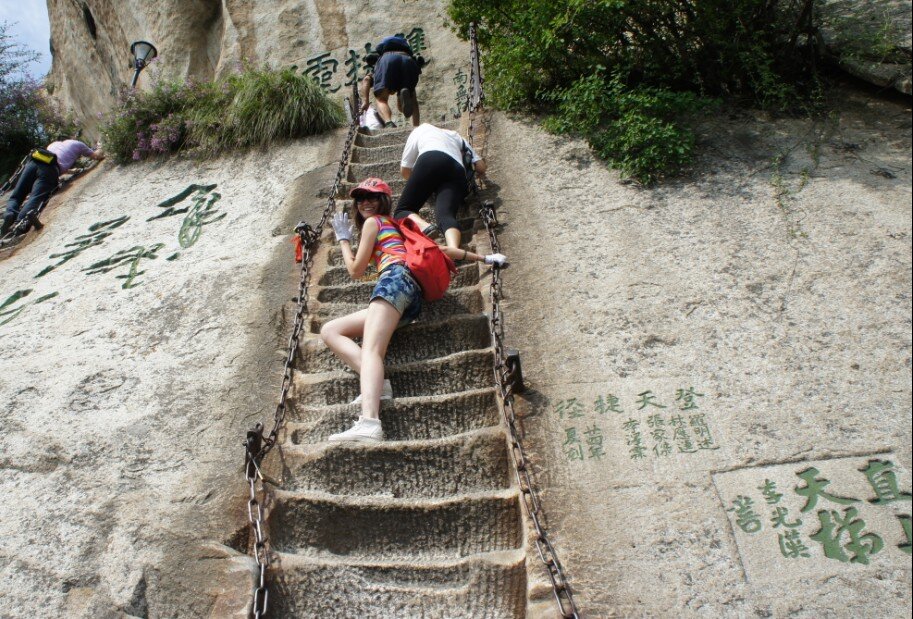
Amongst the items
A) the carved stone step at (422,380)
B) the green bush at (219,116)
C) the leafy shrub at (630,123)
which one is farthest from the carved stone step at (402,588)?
the green bush at (219,116)

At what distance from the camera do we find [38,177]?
8195 millimetres

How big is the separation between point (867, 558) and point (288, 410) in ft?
9.85

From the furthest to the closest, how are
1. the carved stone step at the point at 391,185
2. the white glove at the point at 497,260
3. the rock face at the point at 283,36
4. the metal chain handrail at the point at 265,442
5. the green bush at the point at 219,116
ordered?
the rock face at the point at 283,36
the green bush at the point at 219,116
the carved stone step at the point at 391,185
the white glove at the point at 497,260
the metal chain handrail at the point at 265,442

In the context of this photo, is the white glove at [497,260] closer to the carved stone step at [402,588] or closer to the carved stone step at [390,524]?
the carved stone step at [390,524]

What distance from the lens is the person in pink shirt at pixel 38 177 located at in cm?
787

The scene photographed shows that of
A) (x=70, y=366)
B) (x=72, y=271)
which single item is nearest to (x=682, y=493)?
(x=70, y=366)

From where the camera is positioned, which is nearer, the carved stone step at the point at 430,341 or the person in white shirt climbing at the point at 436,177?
the carved stone step at the point at 430,341

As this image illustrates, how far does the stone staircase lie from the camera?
2.96 metres

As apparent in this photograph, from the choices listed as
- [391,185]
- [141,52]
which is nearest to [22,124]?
[141,52]

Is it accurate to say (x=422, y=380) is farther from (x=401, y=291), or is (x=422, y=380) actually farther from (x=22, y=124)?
(x=22, y=124)

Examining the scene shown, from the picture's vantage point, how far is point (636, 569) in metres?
2.82

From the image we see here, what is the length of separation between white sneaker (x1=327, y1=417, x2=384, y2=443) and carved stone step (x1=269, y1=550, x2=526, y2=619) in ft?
2.04

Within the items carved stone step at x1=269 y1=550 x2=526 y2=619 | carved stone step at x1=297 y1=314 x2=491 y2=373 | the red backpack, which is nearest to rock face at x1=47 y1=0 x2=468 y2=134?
the red backpack

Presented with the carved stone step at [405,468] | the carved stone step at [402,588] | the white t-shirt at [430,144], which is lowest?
the carved stone step at [402,588]
